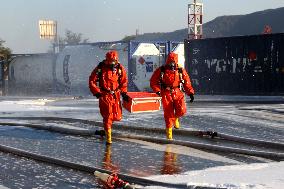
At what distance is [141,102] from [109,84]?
3.42 ft

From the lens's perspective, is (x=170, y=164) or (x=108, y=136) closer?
(x=170, y=164)

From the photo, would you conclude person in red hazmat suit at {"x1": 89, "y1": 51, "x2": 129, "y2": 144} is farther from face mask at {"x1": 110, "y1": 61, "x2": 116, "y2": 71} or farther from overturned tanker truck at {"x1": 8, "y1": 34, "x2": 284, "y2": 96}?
overturned tanker truck at {"x1": 8, "y1": 34, "x2": 284, "y2": 96}

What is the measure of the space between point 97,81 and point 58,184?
138 inches

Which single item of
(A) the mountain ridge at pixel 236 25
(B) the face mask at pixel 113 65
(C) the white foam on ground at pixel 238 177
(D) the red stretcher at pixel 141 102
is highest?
(A) the mountain ridge at pixel 236 25

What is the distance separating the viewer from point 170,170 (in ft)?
22.8

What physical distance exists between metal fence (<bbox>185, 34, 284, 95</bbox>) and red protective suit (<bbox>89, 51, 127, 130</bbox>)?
49.1ft

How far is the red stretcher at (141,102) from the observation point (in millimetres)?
10086

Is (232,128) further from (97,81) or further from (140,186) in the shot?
(140,186)

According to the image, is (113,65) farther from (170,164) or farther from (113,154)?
(170,164)

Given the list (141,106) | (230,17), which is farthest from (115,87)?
(230,17)

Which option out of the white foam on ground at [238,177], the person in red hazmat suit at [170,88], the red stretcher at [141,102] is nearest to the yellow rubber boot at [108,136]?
the red stretcher at [141,102]

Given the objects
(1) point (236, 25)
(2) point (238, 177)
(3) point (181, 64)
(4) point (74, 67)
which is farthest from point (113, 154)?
(1) point (236, 25)

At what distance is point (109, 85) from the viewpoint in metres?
9.41

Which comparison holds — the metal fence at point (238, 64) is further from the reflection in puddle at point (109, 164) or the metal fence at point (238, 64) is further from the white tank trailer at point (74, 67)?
the reflection in puddle at point (109, 164)
